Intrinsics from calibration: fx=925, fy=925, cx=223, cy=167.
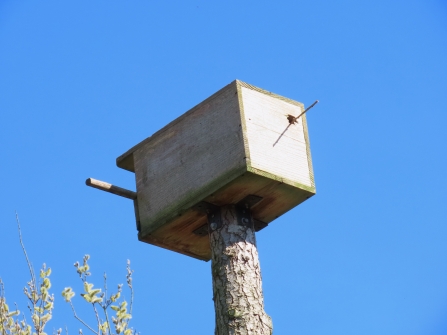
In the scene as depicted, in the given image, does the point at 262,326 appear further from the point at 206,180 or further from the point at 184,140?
the point at 184,140

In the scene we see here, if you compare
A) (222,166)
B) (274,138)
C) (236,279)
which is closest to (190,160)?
(222,166)

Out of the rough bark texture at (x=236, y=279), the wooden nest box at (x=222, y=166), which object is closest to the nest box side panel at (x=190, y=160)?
the wooden nest box at (x=222, y=166)

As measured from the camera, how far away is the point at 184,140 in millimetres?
4758

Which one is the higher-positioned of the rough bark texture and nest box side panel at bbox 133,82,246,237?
nest box side panel at bbox 133,82,246,237

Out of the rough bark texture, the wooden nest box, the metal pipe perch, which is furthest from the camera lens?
the metal pipe perch

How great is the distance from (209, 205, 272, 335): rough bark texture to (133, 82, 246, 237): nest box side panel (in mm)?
197

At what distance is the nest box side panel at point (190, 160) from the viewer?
4.49m

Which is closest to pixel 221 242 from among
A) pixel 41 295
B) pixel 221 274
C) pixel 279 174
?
pixel 221 274

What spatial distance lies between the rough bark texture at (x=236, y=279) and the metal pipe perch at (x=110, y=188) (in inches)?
23.4

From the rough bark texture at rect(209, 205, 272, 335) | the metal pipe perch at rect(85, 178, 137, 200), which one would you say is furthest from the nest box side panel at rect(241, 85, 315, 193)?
the metal pipe perch at rect(85, 178, 137, 200)

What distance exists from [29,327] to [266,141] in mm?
1476

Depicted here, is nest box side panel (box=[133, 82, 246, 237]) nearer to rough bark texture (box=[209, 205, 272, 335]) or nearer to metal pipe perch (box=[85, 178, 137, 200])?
metal pipe perch (box=[85, 178, 137, 200])

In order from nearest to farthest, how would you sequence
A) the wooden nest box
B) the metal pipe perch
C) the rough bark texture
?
the rough bark texture < the wooden nest box < the metal pipe perch

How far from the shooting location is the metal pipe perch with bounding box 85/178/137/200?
4.78 meters
